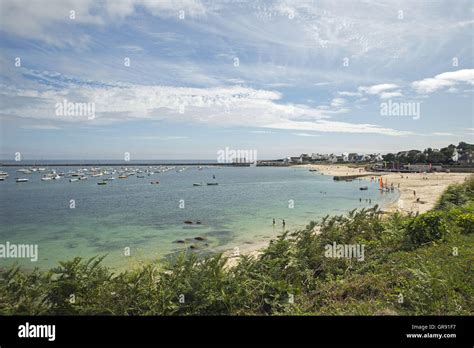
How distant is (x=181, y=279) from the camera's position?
21.7 ft

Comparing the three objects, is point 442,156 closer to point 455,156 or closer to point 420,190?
point 455,156

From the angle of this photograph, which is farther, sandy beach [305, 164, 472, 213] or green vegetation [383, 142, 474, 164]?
green vegetation [383, 142, 474, 164]

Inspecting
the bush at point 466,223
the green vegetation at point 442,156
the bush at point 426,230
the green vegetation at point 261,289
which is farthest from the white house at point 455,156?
the green vegetation at point 261,289

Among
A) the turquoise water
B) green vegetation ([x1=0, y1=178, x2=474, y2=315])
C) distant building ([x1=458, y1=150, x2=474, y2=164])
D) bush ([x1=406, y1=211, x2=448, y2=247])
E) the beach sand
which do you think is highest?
distant building ([x1=458, y1=150, x2=474, y2=164])

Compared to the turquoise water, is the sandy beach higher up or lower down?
higher up

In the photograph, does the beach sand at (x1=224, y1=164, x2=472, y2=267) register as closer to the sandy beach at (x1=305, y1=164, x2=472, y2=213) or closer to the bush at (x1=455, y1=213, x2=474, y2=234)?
the sandy beach at (x1=305, y1=164, x2=472, y2=213)

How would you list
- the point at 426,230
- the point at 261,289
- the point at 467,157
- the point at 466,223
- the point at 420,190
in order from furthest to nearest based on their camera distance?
1. the point at 467,157
2. the point at 420,190
3. the point at 466,223
4. the point at 426,230
5. the point at 261,289

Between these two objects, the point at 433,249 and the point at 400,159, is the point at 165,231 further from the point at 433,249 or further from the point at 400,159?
the point at 400,159

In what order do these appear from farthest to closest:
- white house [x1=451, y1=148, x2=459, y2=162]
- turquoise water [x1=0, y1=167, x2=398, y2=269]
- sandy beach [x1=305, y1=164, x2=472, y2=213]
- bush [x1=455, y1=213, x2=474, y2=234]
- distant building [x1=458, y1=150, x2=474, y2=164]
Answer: white house [x1=451, y1=148, x2=459, y2=162]
distant building [x1=458, y1=150, x2=474, y2=164]
sandy beach [x1=305, y1=164, x2=472, y2=213]
turquoise water [x1=0, y1=167, x2=398, y2=269]
bush [x1=455, y1=213, x2=474, y2=234]

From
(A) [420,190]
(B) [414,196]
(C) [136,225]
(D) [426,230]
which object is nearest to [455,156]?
(A) [420,190]

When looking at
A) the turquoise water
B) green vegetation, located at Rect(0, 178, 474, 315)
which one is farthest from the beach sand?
→ green vegetation, located at Rect(0, 178, 474, 315)

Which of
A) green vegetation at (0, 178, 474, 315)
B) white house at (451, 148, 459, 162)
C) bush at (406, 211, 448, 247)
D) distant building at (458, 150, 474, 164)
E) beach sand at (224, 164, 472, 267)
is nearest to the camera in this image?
green vegetation at (0, 178, 474, 315)
